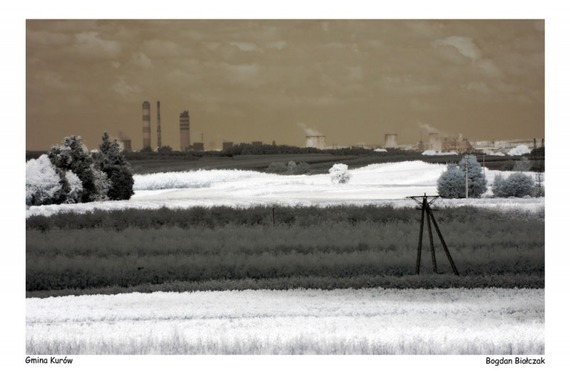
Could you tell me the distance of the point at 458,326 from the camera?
27.9ft

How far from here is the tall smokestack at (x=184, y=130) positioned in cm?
1016

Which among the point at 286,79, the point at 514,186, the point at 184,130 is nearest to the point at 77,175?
the point at 184,130

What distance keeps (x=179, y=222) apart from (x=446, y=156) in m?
2.87

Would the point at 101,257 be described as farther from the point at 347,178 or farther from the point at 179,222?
the point at 347,178

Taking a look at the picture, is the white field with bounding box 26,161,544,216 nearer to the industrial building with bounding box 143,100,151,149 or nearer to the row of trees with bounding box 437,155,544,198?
the row of trees with bounding box 437,155,544,198

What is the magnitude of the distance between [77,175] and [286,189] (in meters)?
2.17

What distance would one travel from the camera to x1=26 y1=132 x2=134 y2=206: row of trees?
9.94 metres

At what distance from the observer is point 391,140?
406 inches

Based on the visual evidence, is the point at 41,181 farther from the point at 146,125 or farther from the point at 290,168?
the point at 290,168

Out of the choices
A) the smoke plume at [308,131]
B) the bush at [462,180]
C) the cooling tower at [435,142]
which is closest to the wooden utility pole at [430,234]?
the bush at [462,180]

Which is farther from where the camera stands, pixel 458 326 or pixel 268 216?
pixel 268 216

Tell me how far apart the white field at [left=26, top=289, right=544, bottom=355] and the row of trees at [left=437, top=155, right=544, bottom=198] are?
4.07ft

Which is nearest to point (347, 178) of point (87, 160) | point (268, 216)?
point (268, 216)

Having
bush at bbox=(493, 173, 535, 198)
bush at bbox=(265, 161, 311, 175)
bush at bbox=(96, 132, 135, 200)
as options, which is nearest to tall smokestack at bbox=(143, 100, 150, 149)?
bush at bbox=(96, 132, 135, 200)
